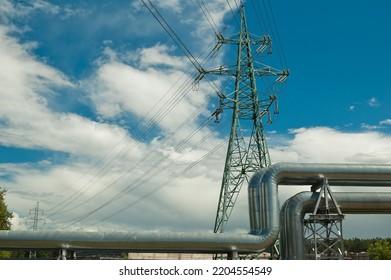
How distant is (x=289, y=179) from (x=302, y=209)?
170 centimetres

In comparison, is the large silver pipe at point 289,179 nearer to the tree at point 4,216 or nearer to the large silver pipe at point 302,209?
the large silver pipe at point 302,209

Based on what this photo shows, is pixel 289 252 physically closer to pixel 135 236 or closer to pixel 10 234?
pixel 135 236

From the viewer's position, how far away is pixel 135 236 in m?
21.5

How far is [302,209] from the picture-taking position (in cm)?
2273

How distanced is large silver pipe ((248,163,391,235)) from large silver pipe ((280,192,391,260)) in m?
0.76

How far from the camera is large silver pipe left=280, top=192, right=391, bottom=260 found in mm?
22141

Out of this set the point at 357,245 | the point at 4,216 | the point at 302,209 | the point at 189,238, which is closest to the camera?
the point at 189,238

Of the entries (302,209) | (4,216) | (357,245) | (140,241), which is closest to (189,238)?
(140,241)

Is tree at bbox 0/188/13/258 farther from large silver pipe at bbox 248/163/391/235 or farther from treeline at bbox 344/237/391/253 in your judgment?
treeline at bbox 344/237/391/253

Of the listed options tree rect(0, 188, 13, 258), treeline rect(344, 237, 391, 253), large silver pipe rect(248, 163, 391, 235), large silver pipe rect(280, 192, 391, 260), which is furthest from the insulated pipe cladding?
treeline rect(344, 237, 391, 253)

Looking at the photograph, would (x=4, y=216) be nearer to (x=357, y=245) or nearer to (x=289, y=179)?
(x=289, y=179)

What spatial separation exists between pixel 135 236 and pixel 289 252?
7.90 meters
